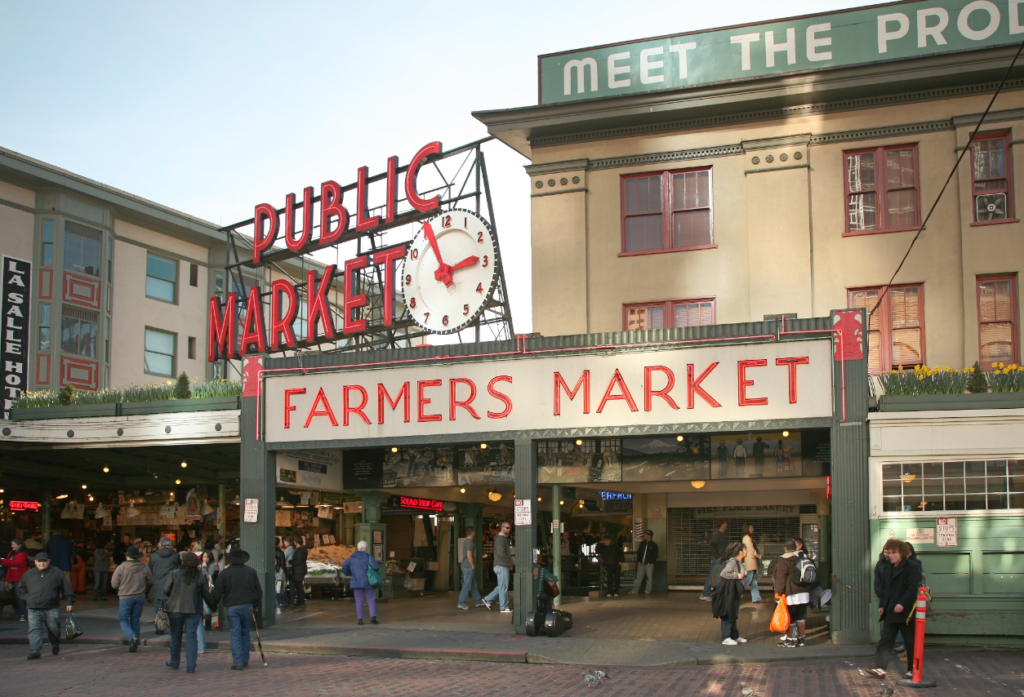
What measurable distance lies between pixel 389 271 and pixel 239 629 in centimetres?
1363

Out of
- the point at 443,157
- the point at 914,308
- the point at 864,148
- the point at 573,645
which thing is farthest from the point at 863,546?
the point at 443,157

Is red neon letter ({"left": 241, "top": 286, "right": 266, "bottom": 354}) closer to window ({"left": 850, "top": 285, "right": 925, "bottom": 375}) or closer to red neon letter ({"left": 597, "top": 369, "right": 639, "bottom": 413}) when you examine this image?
red neon letter ({"left": 597, "top": 369, "right": 639, "bottom": 413})

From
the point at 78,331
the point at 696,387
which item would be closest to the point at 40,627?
the point at 696,387

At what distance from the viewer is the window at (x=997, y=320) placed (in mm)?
20234

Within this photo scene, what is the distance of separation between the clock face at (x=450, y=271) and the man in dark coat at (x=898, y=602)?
43.5 feet

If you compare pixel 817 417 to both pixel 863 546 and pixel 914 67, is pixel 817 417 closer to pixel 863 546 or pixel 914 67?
pixel 863 546

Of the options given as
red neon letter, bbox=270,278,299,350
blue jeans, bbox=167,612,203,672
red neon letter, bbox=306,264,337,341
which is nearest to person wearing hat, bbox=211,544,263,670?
blue jeans, bbox=167,612,203,672

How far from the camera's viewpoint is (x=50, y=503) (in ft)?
96.0

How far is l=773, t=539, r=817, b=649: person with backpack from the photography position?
16.2 metres

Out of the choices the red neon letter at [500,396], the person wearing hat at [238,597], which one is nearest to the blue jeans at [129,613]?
the person wearing hat at [238,597]

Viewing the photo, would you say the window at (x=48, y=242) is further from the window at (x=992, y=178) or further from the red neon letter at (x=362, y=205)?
the window at (x=992, y=178)

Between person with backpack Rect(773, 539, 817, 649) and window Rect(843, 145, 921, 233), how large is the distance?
8203 millimetres

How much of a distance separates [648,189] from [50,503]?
64.0 ft

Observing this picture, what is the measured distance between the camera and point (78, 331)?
3859 cm
